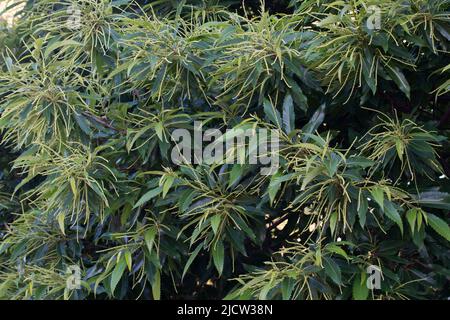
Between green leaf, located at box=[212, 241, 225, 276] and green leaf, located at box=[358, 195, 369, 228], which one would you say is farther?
green leaf, located at box=[212, 241, 225, 276]

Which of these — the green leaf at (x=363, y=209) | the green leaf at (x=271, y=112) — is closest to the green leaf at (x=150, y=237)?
the green leaf at (x=271, y=112)

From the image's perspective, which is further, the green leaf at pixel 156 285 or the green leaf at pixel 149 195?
the green leaf at pixel 156 285

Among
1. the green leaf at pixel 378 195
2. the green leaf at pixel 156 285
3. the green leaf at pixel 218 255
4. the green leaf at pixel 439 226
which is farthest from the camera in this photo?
the green leaf at pixel 156 285

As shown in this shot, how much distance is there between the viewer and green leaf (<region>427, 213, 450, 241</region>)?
1.70m

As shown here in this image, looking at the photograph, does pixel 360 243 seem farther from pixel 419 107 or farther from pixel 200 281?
pixel 200 281

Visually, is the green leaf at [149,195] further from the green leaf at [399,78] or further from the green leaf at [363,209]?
the green leaf at [399,78]

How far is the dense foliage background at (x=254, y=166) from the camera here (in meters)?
1.73

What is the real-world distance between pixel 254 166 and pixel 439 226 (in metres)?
0.51

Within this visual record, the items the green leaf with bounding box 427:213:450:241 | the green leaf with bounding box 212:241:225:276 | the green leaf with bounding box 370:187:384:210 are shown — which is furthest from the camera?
the green leaf with bounding box 212:241:225:276

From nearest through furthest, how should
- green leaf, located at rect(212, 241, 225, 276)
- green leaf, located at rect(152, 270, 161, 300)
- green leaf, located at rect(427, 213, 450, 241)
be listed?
green leaf, located at rect(427, 213, 450, 241) < green leaf, located at rect(212, 241, 225, 276) < green leaf, located at rect(152, 270, 161, 300)

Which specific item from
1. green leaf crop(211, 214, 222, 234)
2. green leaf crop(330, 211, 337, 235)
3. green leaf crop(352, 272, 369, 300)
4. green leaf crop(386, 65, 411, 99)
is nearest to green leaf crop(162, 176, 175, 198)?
green leaf crop(211, 214, 222, 234)

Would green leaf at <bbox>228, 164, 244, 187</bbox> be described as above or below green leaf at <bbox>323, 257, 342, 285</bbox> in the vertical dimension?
above

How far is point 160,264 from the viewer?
194 cm

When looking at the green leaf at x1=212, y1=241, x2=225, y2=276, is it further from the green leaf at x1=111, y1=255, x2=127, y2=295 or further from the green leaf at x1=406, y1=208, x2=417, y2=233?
the green leaf at x1=406, y1=208, x2=417, y2=233
